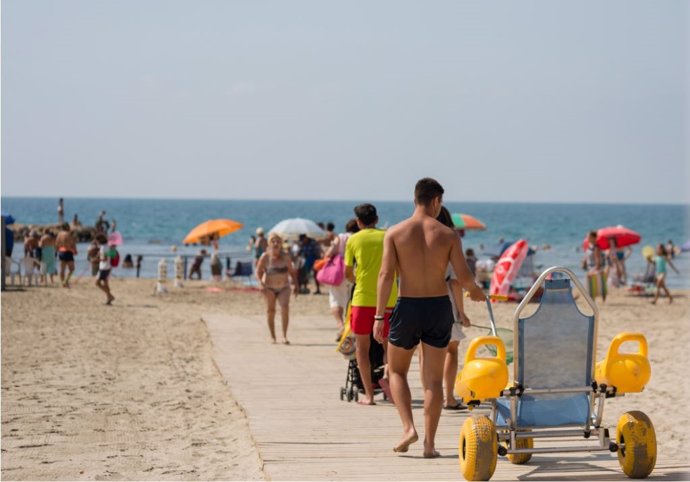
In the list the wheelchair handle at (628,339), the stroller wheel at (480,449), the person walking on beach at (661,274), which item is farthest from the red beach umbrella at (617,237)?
the stroller wheel at (480,449)

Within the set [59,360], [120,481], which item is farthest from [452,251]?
[59,360]

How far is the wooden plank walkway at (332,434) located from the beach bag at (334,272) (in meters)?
0.94

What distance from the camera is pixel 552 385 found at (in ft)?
19.7

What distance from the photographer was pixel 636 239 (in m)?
27.2

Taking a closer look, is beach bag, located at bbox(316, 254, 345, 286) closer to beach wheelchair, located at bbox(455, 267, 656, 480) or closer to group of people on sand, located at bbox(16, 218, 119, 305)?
beach wheelchair, located at bbox(455, 267, 656, 480)

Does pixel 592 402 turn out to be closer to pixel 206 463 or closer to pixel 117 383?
pixel 206 463

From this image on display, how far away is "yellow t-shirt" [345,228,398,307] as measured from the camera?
858cm

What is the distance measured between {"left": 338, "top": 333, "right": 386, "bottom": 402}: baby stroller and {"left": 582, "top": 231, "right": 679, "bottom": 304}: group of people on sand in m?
13.6

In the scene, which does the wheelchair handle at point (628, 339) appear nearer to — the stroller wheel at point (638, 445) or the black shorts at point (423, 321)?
the stroller wheel at point (638, 445)

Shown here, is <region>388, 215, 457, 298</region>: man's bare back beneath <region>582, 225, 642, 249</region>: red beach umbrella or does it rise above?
above

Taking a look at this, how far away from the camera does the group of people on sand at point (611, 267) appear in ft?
74.9

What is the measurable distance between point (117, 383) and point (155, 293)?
13.2m

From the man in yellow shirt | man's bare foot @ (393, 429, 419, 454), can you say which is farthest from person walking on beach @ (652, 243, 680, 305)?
man's bare foot @ (393, 429, 419, 454)

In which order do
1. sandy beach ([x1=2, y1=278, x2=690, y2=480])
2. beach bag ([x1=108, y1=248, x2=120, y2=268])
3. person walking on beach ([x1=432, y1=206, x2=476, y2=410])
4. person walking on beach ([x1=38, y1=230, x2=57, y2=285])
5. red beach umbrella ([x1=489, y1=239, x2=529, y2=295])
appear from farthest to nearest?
1. person walking on beach ([x1=38, y1=230, x2=57, y2=285])
2. beach bag ([x1=108, y1=248, x2=120, y2=268])
3. red beach umbrella ([x1=489, y1=239, x2=529, y2=295])
4. sandy beach ([x1=2, y1=278, x2=690, y2=480])
5. person walking on beach ([x1=432, y1=206, x2=476, y2=410])
